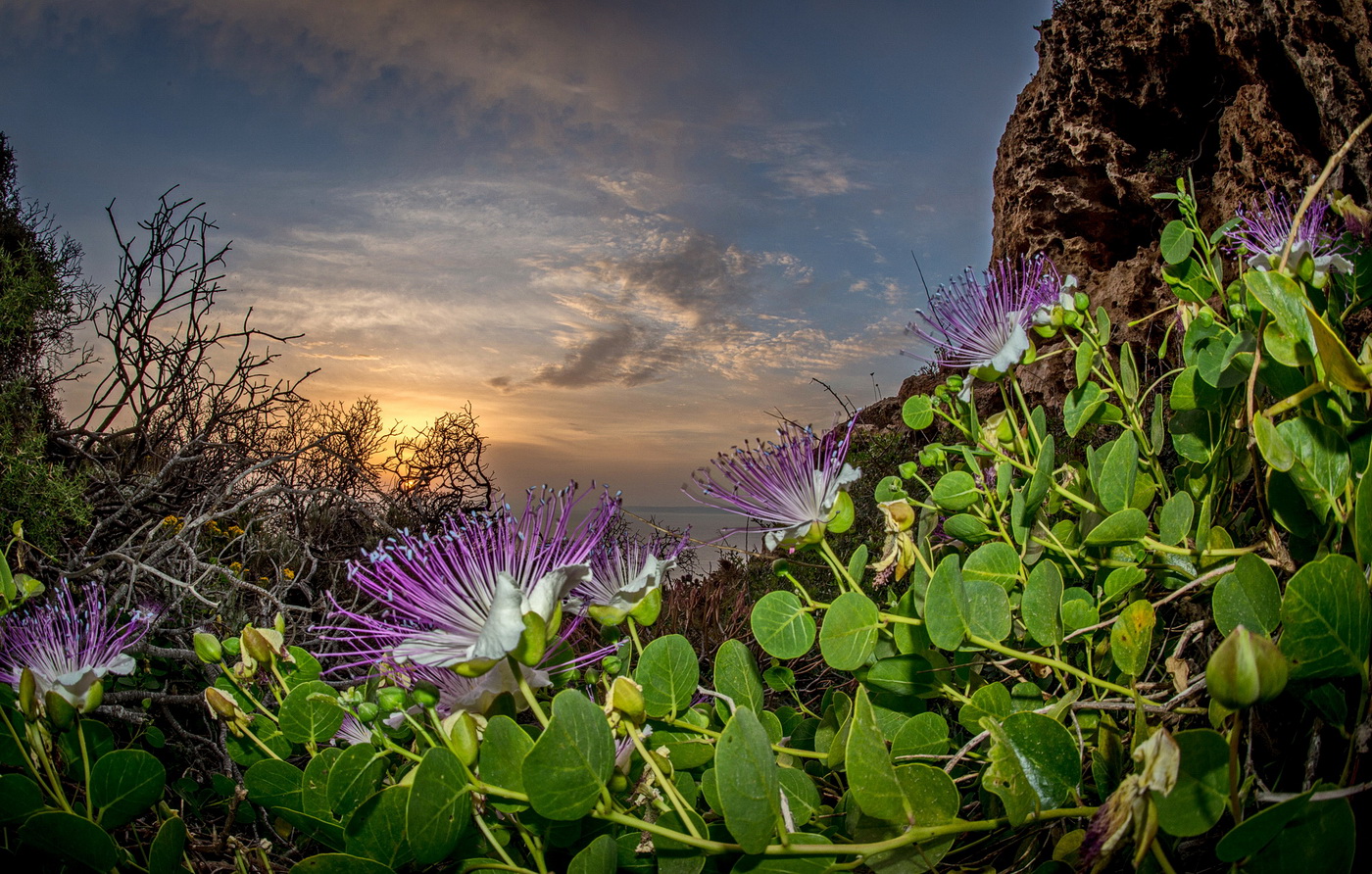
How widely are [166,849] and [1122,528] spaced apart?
37.4 inches

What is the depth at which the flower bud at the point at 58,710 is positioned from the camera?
76 centimetres

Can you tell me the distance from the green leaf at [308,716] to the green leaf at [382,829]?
0.14 m

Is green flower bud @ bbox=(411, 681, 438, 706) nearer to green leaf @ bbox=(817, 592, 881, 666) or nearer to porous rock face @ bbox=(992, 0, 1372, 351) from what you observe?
green leaf @ bbox=(817, 592, 881, 666)

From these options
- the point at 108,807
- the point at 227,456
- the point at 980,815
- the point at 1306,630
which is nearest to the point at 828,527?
the point at 980,815

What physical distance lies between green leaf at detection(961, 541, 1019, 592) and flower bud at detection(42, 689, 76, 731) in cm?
96

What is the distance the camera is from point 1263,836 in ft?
1.39

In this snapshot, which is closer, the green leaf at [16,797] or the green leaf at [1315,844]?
the green leaf at [1315,844]

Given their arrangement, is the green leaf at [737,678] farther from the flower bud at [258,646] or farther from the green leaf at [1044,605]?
the flower bud at [258,646]

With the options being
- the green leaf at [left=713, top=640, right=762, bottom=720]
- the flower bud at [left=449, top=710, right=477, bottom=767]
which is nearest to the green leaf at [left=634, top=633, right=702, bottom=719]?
the green leaf at [left=713, top=640, right=762, bottom=720]

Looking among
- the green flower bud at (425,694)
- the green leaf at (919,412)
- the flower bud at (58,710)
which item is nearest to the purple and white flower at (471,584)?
the green flower bud at (425,694)

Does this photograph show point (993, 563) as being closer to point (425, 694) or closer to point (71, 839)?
point (425, 694)

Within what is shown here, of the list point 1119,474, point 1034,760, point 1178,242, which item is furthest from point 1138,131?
point 1034,760

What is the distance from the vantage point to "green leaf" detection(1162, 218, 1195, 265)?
3.25ft

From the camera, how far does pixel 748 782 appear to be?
51 centimetres
